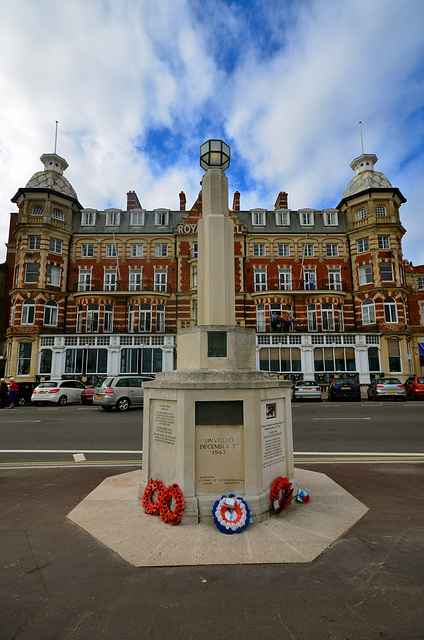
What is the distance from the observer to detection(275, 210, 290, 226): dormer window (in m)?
35.8

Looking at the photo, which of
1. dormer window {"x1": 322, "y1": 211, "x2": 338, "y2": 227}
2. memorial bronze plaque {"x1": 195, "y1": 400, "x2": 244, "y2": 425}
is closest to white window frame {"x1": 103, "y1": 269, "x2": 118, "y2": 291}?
dormer window {"x1": 322, "y1": 211, "x2": 338, "y2": 227}

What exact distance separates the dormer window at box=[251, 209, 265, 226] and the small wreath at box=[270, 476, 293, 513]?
33.0 metres

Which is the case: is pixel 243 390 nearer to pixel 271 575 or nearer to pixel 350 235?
pixel 271 575

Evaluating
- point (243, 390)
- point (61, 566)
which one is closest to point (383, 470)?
point (243, 390)

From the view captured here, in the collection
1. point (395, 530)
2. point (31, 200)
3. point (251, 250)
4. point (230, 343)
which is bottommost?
point (395, 530)

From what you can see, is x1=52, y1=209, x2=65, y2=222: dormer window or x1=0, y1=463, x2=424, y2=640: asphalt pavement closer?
x1=0, y1=463, x2=424, y2=640: asphalt pavement

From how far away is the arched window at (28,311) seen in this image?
30.6m

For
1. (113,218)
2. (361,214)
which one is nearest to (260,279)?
(361,214)

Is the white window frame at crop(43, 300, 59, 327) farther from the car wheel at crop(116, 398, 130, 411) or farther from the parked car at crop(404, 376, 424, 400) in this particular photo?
the parked car at crop(404, 376, 424, 400)

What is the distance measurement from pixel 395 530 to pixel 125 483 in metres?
3.95

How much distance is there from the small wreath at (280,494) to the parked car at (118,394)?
13.8 meters

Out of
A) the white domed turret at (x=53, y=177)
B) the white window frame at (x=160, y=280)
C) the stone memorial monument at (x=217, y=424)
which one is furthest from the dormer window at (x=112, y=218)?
the stone memorial monument at (x=217, y=424)

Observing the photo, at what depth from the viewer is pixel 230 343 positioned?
514cm

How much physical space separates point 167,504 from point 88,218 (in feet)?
115
